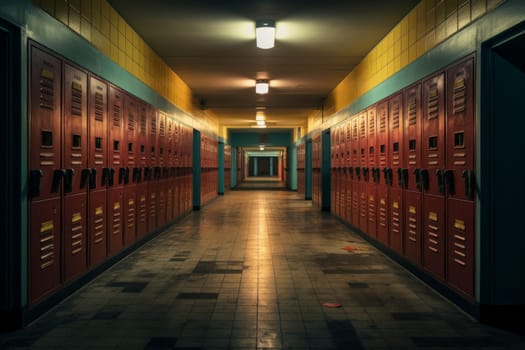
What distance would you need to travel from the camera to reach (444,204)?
12.9 feet

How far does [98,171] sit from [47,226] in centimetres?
118

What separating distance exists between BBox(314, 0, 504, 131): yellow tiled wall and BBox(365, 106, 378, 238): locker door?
53 centimetres

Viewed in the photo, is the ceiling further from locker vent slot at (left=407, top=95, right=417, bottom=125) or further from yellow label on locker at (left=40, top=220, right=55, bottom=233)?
yellow label on locker at (left=40, top=220, right=55, bottom=233)

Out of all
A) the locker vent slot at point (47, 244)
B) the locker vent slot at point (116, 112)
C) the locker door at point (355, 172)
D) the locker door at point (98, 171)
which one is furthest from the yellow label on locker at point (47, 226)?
the locker door at point (355, 172)

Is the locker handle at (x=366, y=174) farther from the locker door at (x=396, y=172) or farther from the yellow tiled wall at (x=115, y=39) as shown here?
the yellow tiled wall at (x=115, y=39)

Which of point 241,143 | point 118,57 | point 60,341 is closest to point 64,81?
point 118,57

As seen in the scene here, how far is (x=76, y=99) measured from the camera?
401 centimetres

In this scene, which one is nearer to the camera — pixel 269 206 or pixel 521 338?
pixel 521 338

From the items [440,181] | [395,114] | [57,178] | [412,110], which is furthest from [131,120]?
[440,181]

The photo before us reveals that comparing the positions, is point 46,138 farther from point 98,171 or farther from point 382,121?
point 382,121

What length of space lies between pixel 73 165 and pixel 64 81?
28.0 inches

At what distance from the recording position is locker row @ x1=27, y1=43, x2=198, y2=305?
131 inches

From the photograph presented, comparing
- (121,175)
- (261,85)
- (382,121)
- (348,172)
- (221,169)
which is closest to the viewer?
(121,175)
